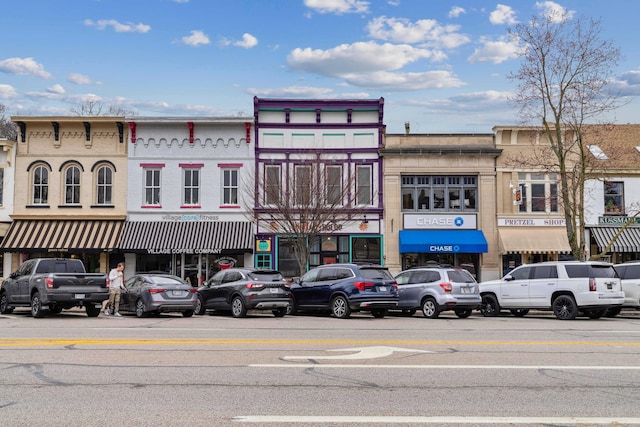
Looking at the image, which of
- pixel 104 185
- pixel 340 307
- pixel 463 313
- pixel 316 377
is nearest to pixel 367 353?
pixel 316 377

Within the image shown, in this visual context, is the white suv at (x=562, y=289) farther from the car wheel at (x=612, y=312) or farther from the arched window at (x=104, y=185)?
the arched window at (x=104, y=185)

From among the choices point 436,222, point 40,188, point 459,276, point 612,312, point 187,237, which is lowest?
point 612,312

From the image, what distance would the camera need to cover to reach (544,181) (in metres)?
33.3

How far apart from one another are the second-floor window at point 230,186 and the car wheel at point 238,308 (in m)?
12.6

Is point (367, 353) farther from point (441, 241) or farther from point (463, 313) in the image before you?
point (441, 241)

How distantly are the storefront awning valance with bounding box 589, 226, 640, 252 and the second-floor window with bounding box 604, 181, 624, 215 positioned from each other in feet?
3.08

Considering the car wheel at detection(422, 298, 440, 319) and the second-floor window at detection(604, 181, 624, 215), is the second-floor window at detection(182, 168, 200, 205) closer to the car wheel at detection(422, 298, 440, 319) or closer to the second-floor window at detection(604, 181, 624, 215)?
the car wheel at detection(422, 298, 440, 319)

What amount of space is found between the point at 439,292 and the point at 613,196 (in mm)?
16320

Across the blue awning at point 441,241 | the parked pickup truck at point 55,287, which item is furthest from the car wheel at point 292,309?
the blue awning at point 441,241

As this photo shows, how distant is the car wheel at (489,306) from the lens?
22.4m

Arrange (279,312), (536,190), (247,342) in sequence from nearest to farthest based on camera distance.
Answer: (247,342) < (279,312) < (536,190)

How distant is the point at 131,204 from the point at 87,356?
73.3 ft

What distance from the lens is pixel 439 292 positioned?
68.8ft

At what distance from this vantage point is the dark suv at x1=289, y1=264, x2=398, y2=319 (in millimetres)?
20281
